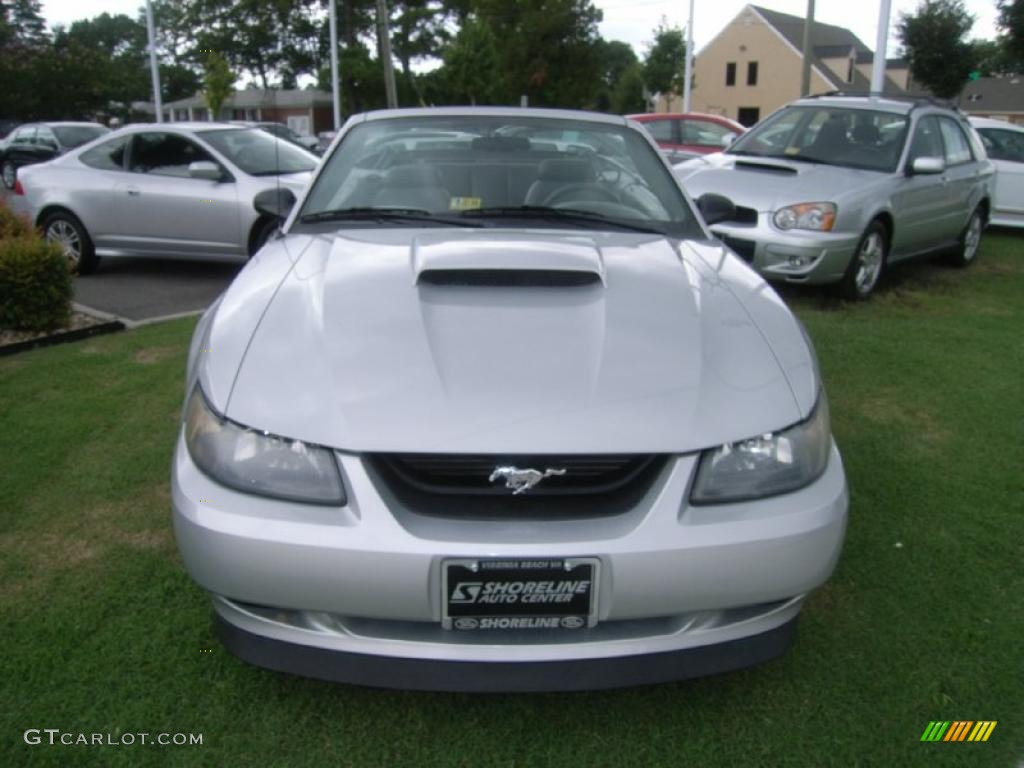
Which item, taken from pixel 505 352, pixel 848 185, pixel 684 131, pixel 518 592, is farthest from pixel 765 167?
pixel 684 131

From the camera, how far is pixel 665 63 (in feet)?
163

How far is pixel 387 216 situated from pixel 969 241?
25.4ft

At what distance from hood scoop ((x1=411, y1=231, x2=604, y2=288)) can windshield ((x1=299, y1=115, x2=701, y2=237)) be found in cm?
42

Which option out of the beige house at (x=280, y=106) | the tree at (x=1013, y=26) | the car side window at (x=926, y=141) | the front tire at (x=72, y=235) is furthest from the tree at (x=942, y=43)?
the beige house at (x=280, y=106)

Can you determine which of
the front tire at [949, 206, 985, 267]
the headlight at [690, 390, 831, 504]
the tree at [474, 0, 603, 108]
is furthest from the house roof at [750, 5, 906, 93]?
the headlight at [690, 390, 831, 504]

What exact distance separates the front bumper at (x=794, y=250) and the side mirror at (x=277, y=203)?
3.66 metres

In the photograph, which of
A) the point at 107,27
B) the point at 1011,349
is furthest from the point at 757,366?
the point at 107,27

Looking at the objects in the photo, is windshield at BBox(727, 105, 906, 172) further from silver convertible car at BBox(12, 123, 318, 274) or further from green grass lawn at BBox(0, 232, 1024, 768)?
silver convertible car at BBox(12, 123, 318, 274)

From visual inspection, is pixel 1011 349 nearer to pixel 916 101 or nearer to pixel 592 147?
pixel 916 101

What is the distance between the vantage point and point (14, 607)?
2623 millimetres

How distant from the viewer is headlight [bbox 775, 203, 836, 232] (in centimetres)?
636

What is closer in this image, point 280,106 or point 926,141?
point 926,141

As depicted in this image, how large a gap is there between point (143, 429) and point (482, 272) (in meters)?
2.44

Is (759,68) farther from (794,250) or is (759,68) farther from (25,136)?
(794,250)
